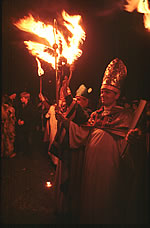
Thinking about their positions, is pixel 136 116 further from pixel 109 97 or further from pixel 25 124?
pixel 25 124

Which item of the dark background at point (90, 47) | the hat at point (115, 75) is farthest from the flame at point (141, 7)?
the hat at point (115, 75)

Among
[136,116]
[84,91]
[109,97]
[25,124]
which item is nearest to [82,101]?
[84,91]

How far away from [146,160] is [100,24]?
2042 millimetres

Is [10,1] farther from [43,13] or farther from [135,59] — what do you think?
[135,59]

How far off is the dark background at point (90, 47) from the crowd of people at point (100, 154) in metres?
0.14

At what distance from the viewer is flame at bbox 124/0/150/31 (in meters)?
3.21

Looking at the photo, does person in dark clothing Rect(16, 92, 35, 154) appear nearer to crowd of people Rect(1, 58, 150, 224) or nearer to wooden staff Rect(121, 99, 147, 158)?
crowd of people Rect(1, 58, 150, 224)

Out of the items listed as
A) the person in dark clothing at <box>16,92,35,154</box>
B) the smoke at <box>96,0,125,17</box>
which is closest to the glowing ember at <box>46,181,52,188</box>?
the person in dark clothing at <box>16,92,35,154</box>

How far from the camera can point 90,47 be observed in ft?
11.1

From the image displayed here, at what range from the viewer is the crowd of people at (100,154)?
3.06 metres

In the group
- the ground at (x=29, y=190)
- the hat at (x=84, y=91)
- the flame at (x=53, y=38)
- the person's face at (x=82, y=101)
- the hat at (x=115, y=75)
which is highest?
the flame at (x=53, y=38)

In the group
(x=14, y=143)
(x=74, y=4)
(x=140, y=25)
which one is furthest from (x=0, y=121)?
(x=140, y=25)

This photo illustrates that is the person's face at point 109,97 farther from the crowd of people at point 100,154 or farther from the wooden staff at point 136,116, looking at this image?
the wooden staff at point 136,116

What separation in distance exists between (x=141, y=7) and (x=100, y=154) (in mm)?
2137
